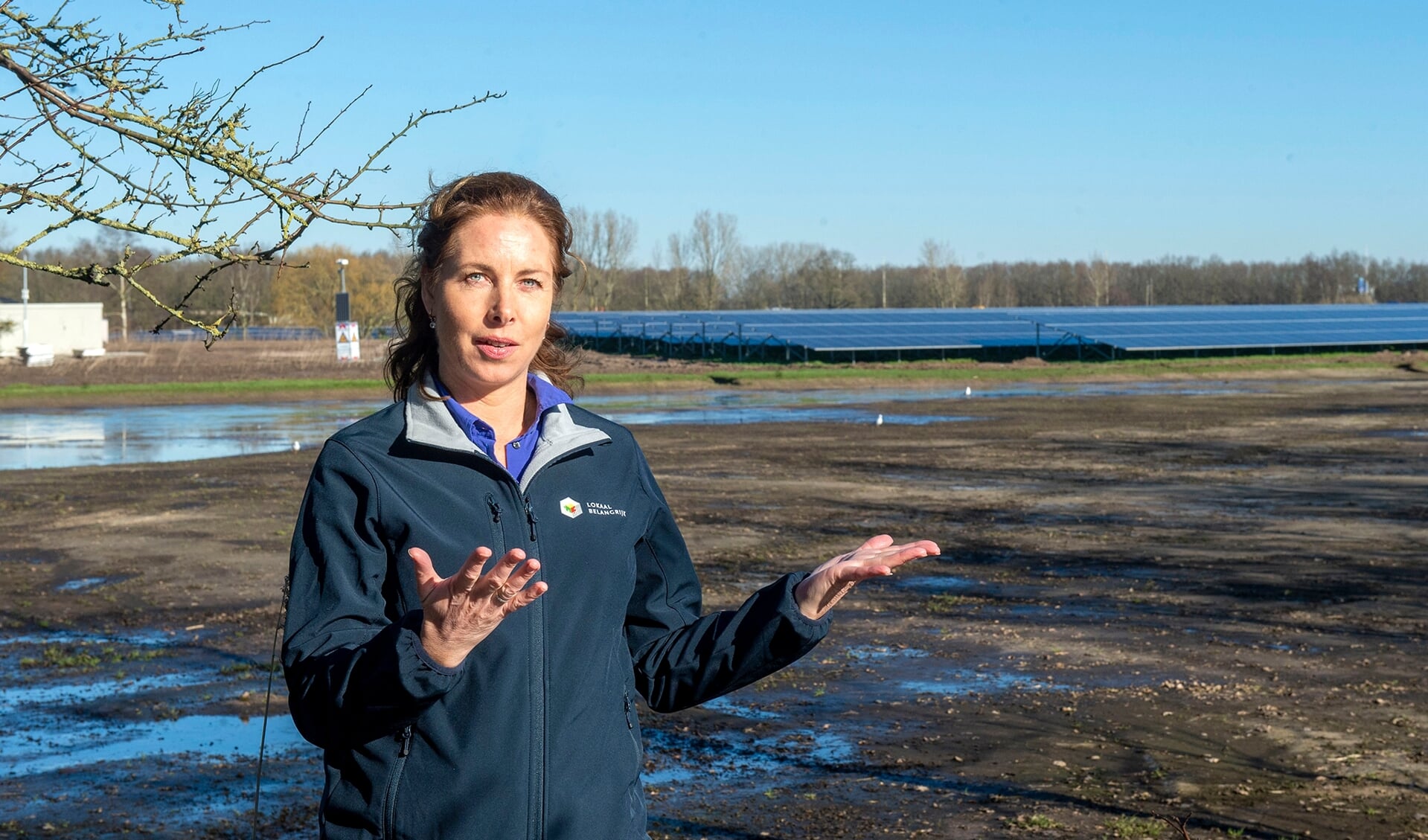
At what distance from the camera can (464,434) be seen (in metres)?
2.54

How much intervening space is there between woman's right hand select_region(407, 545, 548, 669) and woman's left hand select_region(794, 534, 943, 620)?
63cm

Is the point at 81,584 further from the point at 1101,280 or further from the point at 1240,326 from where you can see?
the point at 1101,280

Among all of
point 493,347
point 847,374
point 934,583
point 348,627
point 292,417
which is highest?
point 493,347

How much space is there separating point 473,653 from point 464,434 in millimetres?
397

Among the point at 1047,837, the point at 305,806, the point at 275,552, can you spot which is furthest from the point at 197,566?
the point at 1047,837

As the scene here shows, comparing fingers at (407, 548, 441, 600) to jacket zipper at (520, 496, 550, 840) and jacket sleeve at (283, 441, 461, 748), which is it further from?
jacket zipper at (520, 496, 550, 840)

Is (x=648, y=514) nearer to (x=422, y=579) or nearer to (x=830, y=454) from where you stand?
(x=422, y=579)

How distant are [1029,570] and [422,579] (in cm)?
1173

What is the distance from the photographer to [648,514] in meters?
2.76

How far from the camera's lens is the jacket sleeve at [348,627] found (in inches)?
85.0

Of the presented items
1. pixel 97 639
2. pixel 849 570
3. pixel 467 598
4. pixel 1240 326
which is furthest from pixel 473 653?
pixel 1240 326

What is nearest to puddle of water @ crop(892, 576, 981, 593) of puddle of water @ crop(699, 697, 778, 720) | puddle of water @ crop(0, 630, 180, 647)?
puddle of water @ crop(699, 697, 778, 720)

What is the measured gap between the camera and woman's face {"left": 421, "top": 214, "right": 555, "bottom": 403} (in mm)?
2570

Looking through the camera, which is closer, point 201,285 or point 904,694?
point 201,285
